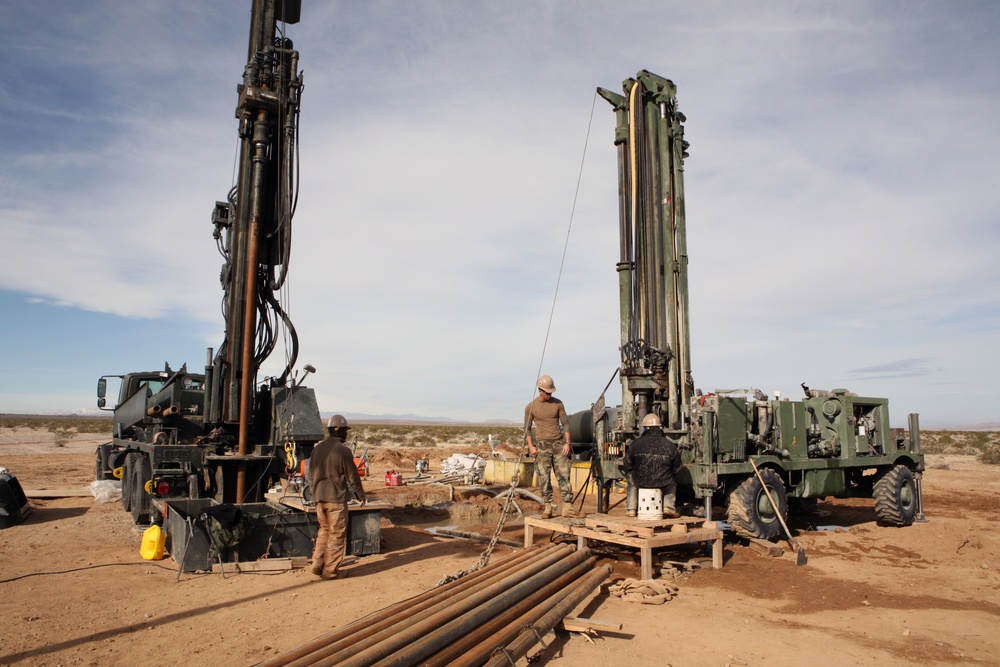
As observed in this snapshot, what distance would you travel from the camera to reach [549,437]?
970cm

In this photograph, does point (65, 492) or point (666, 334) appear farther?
point (65, 492)

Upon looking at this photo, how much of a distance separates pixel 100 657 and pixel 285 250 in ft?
21.5

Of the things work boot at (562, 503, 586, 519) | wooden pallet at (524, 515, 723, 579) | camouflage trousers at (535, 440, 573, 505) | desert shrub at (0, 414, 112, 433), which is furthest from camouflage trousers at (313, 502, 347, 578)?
desert shrub at (0, 414, 112, 433)

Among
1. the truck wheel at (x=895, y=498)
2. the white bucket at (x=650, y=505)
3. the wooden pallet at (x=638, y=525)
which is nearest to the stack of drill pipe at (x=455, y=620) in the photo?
the wooden pallet at (x=638, y=525)

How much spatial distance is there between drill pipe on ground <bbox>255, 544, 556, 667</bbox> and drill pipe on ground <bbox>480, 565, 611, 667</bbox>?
63 centimetres

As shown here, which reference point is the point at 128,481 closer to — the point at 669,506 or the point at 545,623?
the point at 669,506

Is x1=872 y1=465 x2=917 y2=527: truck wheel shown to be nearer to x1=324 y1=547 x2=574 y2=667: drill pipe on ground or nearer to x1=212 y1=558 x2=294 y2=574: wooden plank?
x1=324 y1=547 x2=574 y2=667: drill pipe on ground

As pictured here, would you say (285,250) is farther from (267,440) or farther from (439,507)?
(439,507)

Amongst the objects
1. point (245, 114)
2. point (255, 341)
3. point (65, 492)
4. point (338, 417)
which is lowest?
point (65, 492)

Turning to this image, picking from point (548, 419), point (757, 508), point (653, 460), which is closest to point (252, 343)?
point (548, 419)

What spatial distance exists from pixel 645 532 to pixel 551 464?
238 cm

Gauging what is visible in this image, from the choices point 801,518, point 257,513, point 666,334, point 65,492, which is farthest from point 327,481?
point 65,492

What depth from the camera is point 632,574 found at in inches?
316

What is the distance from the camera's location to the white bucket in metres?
8.34
